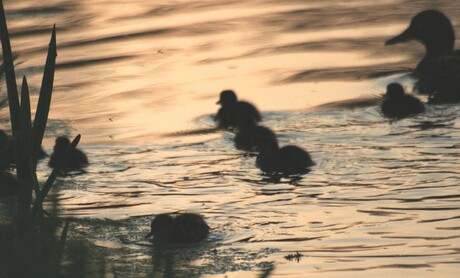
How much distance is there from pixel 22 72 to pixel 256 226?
18.6 feet

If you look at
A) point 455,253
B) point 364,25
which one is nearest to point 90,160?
point 455,253

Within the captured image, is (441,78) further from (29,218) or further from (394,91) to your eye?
(29,218)

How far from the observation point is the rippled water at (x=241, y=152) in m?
6.36

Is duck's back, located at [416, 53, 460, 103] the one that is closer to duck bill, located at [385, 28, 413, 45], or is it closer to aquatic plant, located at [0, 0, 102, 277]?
duck bill, located at [385, 28, 413, 45]

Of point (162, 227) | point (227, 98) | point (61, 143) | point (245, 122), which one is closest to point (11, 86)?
point (162, 227)

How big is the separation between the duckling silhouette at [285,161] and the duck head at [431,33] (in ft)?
12.5

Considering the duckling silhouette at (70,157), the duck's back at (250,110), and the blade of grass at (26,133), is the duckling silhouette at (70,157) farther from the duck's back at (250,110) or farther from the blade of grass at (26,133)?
the blade of grass at (26,133)

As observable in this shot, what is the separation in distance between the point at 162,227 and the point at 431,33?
595 centimetres

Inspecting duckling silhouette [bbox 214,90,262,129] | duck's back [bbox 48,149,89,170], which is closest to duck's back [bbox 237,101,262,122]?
duckling silhouette [bbox 214,90,262,129]

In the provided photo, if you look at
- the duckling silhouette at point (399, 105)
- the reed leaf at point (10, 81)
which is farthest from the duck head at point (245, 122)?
the reed leaf at point (10, 81)

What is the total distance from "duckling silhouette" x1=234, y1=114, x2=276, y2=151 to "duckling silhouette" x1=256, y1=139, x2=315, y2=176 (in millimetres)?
291

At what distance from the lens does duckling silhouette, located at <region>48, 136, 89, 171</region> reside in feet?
27.3

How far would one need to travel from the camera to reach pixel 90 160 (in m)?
8.81

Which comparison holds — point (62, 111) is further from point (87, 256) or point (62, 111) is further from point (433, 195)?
point (87, 256)
